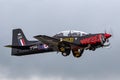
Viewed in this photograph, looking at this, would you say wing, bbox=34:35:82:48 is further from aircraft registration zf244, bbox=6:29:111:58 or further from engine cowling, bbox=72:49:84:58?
engine cowling, bbox=72:49:84:58

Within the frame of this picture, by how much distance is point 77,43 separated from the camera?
87312 millimetres

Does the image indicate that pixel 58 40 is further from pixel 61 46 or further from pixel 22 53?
pixel 22 53

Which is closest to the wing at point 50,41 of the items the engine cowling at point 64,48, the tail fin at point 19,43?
the engine cowling at point 64,48

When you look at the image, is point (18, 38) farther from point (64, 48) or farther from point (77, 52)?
point (64, 48)

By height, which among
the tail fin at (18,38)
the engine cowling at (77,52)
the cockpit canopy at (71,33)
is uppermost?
the cockpit canopy at (71,33)

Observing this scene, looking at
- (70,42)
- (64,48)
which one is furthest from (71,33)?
(64,48)

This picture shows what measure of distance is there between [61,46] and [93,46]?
15.3 feet

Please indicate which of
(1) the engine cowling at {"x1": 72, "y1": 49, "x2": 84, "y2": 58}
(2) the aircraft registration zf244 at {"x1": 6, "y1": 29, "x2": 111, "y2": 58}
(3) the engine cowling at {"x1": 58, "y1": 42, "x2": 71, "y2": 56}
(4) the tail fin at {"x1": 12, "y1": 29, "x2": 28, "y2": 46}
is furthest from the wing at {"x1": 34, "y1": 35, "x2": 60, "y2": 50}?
(4) the tail fin at {"x1": 12, "y1": 29, "x2": 28, "y2": 46}

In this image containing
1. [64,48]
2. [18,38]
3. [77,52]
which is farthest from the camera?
[18,38]

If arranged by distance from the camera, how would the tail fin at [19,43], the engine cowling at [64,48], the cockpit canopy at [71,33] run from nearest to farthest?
1. the engine cowling at [64,48]
2. the cockpit canopy at [71,33]
3. the tail fin at [19,43]

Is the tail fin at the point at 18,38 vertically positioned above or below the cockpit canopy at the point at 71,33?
below

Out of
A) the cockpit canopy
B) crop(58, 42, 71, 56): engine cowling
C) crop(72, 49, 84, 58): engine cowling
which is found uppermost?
the cockpit canopy

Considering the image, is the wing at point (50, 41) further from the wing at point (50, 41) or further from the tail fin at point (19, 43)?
the tail fin at point (19, 43)

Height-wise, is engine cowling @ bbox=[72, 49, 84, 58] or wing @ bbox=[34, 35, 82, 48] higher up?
wing @ bbox=[34, 35, 82, 48]
